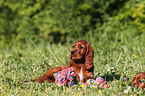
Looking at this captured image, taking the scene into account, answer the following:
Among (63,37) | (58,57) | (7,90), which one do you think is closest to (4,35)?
(63,37)

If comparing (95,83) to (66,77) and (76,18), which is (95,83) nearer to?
(66,77)

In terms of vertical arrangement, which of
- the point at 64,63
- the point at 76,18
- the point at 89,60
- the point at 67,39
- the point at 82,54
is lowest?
the point at 64,63

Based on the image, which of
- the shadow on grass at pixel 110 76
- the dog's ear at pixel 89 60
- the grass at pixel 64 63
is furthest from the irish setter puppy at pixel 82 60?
the shadow on grass at pixel 110 76

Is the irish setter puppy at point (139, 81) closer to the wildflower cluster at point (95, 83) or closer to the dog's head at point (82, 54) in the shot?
the wildflower cluster at point (95, 83)

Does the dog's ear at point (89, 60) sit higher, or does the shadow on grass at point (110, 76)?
the dog's ear at point (89, 60)

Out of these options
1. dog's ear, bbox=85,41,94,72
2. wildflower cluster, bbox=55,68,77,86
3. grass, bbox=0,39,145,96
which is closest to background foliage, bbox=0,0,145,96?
grass, bbox=0,39,145,96

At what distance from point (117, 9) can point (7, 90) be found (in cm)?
832

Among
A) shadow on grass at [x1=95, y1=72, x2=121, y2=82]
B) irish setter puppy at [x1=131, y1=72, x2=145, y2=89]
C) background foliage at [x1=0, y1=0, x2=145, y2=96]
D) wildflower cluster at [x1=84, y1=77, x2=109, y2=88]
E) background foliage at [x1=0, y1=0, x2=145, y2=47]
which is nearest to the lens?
irish setter puppy at [x1=131, y1=72, x2=145, y2=89]

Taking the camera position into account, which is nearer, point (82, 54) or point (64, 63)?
point (82, 54)

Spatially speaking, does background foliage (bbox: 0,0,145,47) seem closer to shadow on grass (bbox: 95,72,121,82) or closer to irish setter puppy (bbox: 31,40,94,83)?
shadow on grass (bbox: 95,72,121,82)

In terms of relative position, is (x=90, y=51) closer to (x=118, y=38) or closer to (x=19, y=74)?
(x=19, y=74)

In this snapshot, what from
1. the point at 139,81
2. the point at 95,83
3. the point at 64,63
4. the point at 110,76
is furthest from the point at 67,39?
the point at 139,81

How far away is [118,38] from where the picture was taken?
823 centimetres

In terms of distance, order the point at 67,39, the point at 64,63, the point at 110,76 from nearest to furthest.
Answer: the point at 110,76 < the point at 64,63 < the point at 67,39
